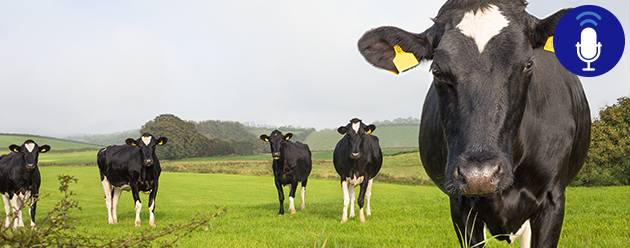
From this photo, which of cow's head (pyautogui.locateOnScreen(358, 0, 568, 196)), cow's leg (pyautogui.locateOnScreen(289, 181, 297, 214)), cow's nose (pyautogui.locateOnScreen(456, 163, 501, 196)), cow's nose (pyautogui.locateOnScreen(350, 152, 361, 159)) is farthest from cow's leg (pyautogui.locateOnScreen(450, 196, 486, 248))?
cow's leg (pyautogui.locateOnScreen(289, 181, 297, 214))

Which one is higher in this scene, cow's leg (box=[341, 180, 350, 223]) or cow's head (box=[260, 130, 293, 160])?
cow's head (box=[260, 130, 293, 160])

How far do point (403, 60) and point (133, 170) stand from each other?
32.1 feet

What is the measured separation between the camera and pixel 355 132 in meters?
10.1

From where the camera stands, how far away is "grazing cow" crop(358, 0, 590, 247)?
2.13 m

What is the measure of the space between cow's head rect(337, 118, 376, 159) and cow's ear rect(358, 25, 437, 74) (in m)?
6.64

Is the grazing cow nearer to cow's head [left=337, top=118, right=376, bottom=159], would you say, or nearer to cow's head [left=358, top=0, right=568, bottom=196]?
cow's head [left=358, top=0, right=568, bottom=196]

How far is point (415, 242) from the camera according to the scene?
6984 mm

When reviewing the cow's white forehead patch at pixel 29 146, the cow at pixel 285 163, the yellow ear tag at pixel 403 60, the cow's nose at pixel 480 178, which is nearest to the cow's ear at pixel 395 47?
the yellow ear tag at pixel 403 60

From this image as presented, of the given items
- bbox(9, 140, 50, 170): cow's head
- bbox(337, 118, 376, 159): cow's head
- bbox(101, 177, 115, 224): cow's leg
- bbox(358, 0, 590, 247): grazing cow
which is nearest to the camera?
bbox(358, 0, 590, 247): grazing cow

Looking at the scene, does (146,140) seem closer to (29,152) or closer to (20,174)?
(29,152)

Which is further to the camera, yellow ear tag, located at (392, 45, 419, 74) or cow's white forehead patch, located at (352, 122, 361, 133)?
cow's white forehead patch, located at (352, 122, 361, 133)

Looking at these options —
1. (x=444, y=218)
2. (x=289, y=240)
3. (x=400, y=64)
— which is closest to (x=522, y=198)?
(x=400, y=64)

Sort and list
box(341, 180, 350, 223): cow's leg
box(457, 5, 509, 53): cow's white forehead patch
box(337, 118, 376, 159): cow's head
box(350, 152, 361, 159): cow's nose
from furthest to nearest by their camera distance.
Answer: box(337, 118, 376, 159): cow's head, box(350, 152, 361, 159): cow's nose, box(341, 180, 350, 223): cow's leg, box(457, 5, 509, 53): cow's white forehead patch

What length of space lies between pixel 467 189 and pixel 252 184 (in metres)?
23.3
